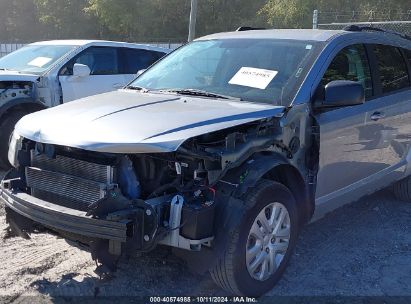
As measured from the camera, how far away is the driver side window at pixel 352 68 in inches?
175

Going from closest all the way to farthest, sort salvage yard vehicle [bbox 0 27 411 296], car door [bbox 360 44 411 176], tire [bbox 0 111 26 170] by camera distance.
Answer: salvage yard vehicle [bbox 0 27 411 296] → car door [bbox 360 44 411 176] → tire [bbox 0 111 26 170]

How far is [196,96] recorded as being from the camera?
4305 millimetres

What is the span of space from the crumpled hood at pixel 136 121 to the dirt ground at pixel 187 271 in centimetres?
80

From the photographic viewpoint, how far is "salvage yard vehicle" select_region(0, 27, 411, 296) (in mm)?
3240

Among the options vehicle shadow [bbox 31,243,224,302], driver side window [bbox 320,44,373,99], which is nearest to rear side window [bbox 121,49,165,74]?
driver side window [bbox 320,44,373,99]

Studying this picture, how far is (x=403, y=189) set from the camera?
6090 mm

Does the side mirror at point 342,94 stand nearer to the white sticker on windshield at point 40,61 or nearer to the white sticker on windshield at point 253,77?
the white sticker on windshield at point 253,77

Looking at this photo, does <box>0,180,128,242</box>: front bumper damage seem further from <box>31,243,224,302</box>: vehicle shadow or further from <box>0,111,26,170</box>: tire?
<box>0,111,26,170</box>: tire

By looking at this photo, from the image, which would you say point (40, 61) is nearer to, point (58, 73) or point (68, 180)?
point (58, 73)

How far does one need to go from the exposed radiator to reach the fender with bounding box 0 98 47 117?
144 inches

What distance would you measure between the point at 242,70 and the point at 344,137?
3.35 feet

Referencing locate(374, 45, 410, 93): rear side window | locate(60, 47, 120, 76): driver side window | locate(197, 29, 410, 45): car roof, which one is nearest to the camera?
locate(197, 29, 410, 45): car roof

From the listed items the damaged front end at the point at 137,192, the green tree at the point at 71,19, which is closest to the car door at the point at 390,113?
the damaged front end at the point at 137,192

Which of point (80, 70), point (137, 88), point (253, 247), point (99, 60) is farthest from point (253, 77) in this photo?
point (99, 60)
